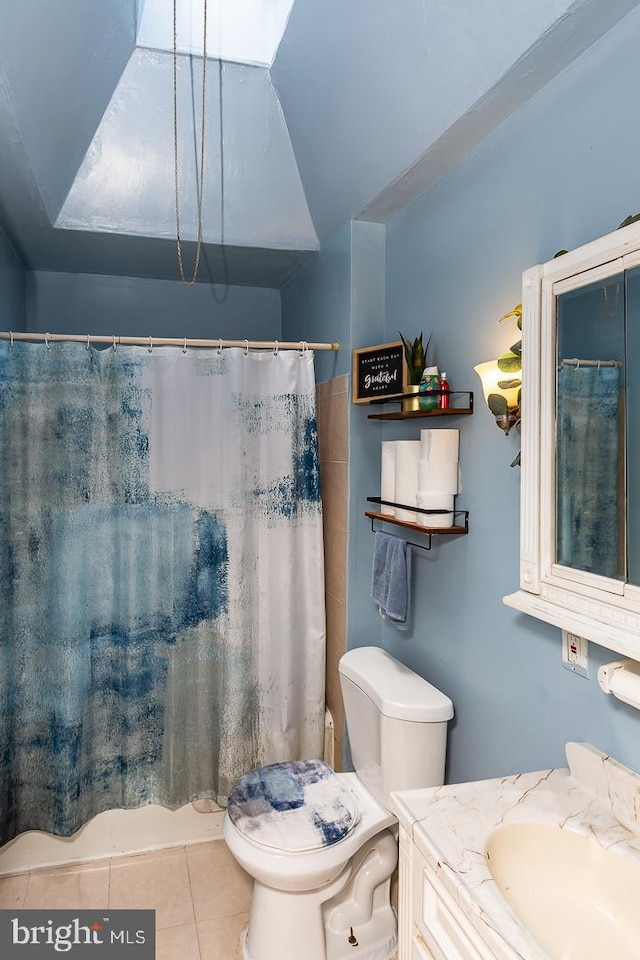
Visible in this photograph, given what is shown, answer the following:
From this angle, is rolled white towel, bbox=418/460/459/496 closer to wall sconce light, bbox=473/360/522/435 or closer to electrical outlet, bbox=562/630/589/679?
wall sconce light, bbox=473/360/522/435

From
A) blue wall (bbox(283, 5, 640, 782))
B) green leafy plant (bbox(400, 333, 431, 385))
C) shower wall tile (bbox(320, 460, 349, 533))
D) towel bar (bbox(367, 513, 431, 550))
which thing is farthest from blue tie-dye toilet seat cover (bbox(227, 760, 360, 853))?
green leafy plant (bbox(400, 333, 431, 385))

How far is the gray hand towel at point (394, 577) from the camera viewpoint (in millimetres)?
2154

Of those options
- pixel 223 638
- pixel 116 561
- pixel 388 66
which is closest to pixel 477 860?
pixel 223 638

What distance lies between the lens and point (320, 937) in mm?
1893

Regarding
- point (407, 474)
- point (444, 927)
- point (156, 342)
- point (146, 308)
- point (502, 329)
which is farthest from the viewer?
point (146, 308)

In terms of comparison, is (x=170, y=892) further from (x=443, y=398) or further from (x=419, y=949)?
(x=443, y=398)

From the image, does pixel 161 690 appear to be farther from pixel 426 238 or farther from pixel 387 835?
pixel 426 238

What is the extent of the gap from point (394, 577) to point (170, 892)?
1.35m

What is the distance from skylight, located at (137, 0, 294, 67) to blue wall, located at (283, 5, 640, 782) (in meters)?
0.73

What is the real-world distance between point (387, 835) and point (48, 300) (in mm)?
2665

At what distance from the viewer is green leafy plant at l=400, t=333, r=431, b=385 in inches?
82.3

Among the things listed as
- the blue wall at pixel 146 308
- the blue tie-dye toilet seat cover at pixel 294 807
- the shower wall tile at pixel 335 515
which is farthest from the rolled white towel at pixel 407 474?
the blue wall at pixel 146 308

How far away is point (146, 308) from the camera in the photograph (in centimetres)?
324

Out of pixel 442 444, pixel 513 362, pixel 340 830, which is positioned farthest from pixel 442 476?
pixel 340 830
